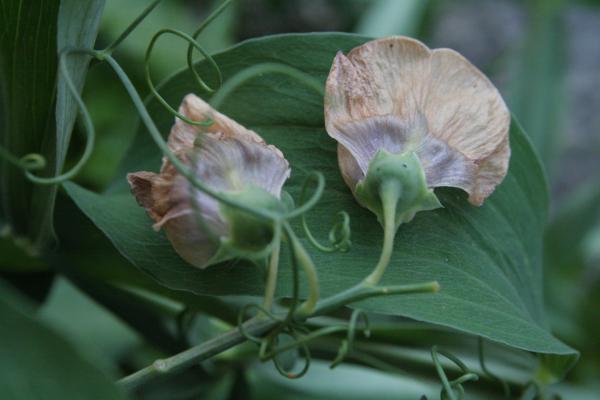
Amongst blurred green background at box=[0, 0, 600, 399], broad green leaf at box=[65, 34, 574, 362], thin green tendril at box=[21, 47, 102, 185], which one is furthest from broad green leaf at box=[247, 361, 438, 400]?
thin green tendril at box=[21, 47, 102, 185]

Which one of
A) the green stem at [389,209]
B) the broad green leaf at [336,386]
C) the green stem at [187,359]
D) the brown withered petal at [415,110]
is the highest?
the brown withered petal at [415,110]

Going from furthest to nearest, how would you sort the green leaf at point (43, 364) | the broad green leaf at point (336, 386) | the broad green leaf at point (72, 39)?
the broad green leaf at point (336, 386)
the broad green leaf at point (72, 39)
the green leaf at point (43, 364)

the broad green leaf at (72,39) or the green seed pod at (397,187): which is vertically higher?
the broad green leaf at (72,39)

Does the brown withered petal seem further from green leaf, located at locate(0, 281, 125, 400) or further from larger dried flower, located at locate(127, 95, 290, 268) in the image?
green leaf, located at locate(0, 281, 125, 400)

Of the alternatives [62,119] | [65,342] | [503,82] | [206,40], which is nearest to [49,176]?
[62,119]

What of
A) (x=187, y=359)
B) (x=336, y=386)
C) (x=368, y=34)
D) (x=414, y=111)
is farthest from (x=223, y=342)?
(x=368, y=34)

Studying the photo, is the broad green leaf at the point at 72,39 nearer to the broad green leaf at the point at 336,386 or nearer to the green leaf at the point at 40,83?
the green leaf at the point at 40,83

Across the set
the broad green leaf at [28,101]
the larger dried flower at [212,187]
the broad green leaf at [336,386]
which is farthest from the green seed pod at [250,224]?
the broad green leaf at [336,386]

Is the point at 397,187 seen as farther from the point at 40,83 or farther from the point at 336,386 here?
the point at 336,386
